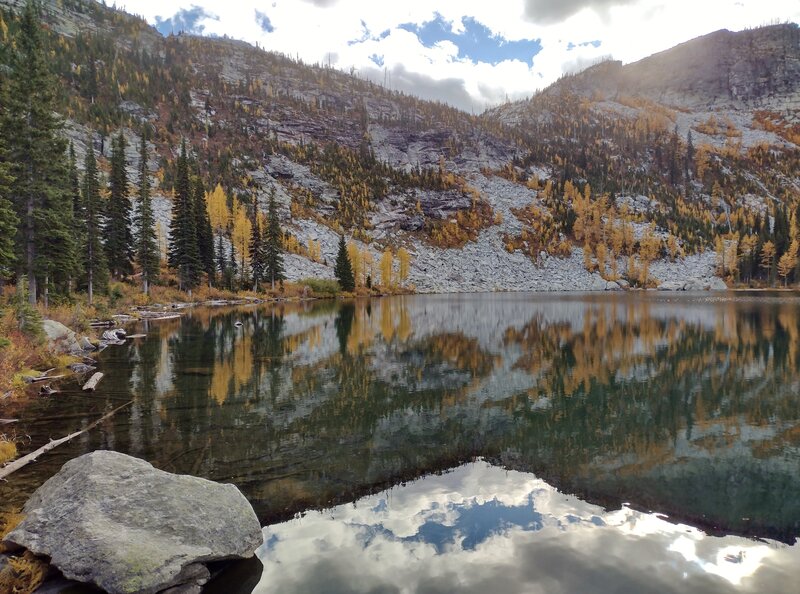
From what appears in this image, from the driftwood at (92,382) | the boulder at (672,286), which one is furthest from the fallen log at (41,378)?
the boulder at (672,286)

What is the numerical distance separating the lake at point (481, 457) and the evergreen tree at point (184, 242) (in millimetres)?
49174

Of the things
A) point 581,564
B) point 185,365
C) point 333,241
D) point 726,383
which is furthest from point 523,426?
point 333,241

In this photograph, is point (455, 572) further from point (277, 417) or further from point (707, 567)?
point (277, 417)

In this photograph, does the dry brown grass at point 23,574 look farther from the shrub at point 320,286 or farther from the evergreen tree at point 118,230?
the shrub at point 320,286

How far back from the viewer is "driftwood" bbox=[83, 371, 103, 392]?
63.2ft

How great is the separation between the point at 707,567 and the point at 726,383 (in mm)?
17435

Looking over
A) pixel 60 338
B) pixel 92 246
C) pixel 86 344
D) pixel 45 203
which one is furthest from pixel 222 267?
pixel 60 338

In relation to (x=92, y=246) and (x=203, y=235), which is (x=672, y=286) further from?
(x=92, y=246)

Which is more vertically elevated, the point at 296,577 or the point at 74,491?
the point at 74,491

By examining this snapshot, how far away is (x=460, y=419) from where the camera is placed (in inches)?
665

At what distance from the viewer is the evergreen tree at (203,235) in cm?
8038

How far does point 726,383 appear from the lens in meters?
21.8

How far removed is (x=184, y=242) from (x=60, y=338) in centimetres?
4996

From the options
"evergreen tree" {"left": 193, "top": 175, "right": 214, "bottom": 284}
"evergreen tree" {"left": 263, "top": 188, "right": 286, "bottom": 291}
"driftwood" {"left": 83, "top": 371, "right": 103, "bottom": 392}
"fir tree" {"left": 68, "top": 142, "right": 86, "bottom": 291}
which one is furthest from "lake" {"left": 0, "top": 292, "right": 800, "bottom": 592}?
"evergreen tree" {"left": 263, "top": 188, "right": 286, "bottom": 291}
